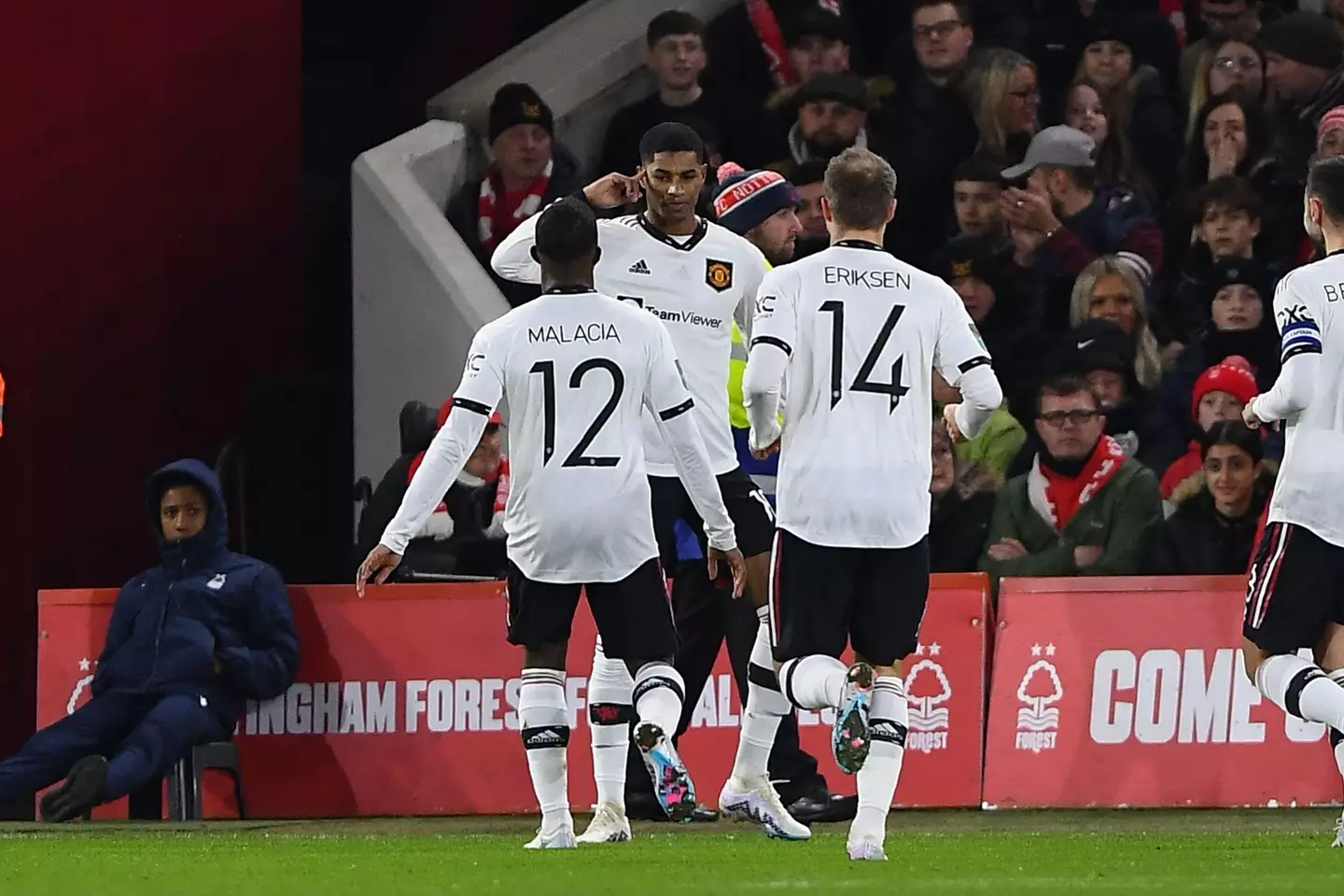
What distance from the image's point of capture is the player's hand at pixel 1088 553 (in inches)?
467

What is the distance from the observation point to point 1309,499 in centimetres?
887

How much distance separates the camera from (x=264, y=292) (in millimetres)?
16062

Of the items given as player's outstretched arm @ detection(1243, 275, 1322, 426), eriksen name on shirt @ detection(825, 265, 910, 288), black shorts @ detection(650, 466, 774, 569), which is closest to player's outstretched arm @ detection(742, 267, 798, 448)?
eriksen name on shirt @ detection(825, 265, 910, 288)

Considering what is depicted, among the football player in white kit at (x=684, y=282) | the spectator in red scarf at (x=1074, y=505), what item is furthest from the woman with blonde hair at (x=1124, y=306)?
the football player in white kit at (x=684, y=282)

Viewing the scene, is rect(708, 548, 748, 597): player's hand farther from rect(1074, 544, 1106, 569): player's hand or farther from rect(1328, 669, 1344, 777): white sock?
rect(1074, 544, 1106, 569): player's hand

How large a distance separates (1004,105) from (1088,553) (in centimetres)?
321

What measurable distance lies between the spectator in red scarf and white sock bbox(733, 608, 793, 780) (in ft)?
8.68

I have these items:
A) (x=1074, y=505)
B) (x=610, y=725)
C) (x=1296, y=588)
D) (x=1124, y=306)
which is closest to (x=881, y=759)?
(x=610, y=725)

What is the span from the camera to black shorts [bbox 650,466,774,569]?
997 cm

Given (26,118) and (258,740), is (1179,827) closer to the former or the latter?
(258,740)

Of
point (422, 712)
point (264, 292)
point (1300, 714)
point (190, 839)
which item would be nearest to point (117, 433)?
point (264, 292)

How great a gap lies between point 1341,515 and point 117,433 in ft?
27.0

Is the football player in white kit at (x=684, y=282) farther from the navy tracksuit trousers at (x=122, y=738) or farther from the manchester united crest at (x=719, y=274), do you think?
the navy tracksuit trousers at (x=122, y=738)

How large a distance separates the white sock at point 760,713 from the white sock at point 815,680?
0.89 meters
